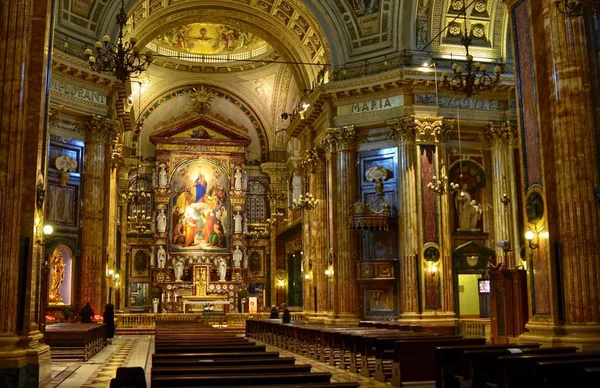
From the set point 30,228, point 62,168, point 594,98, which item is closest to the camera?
point 30,228

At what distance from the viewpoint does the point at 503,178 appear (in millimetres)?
22781

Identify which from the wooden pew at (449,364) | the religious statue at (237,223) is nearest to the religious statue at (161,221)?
the religious statue at (237,223)

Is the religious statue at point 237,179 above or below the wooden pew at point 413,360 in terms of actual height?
above

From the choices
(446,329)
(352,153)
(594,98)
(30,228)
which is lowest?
(446,329)

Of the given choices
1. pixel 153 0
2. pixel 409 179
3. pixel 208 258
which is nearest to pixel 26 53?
pixel 409 179

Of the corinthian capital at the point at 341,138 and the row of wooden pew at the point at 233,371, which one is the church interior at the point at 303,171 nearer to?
the corinthian capital at the point at 341,138

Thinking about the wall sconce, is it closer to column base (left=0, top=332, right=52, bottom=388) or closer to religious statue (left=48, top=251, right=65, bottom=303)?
column base (left=0, top=332, right=52, bottom=388)

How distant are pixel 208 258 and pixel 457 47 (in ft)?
57.5

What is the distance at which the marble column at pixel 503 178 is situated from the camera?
73.8 feet

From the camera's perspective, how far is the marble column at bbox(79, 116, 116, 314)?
21281 millimetres

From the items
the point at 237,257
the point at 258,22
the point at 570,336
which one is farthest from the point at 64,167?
the point at 570,336

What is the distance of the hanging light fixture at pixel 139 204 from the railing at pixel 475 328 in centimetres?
1850

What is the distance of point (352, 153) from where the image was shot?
23312 millimetres

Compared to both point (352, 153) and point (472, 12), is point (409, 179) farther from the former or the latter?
point (472, 12)
